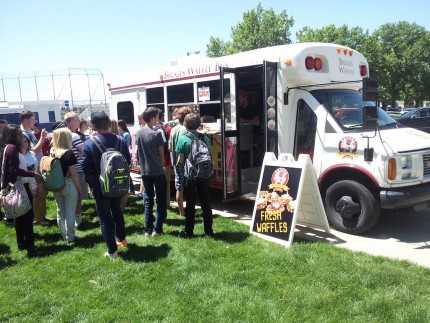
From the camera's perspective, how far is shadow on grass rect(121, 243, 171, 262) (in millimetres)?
4633

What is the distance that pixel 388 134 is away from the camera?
17.9 feet

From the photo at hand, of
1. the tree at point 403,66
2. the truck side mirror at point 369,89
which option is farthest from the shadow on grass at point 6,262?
the tree at point 403,66

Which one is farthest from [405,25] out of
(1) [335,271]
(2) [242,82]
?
(1) [335,271]

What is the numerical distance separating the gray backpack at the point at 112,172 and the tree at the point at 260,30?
107 feet

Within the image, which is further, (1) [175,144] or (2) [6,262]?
(1) [175,144]

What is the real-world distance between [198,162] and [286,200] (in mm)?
1314

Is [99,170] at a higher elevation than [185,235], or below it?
higher

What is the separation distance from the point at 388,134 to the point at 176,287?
12.0 ft

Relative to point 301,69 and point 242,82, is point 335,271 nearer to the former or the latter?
point 301,69

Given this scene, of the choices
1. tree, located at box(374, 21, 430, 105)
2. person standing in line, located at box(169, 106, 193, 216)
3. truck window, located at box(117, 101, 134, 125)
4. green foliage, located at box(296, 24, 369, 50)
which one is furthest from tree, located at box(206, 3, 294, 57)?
person standing in line, located at box(169, 106, 193, 216)

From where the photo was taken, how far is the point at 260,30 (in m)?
35.5

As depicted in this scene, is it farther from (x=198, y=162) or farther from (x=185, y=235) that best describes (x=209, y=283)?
(x=198, y=162)

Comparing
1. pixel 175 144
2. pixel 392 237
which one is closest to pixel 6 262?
pixel 175 144

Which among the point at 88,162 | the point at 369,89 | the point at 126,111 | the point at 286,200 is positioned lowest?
the point at 286,200
